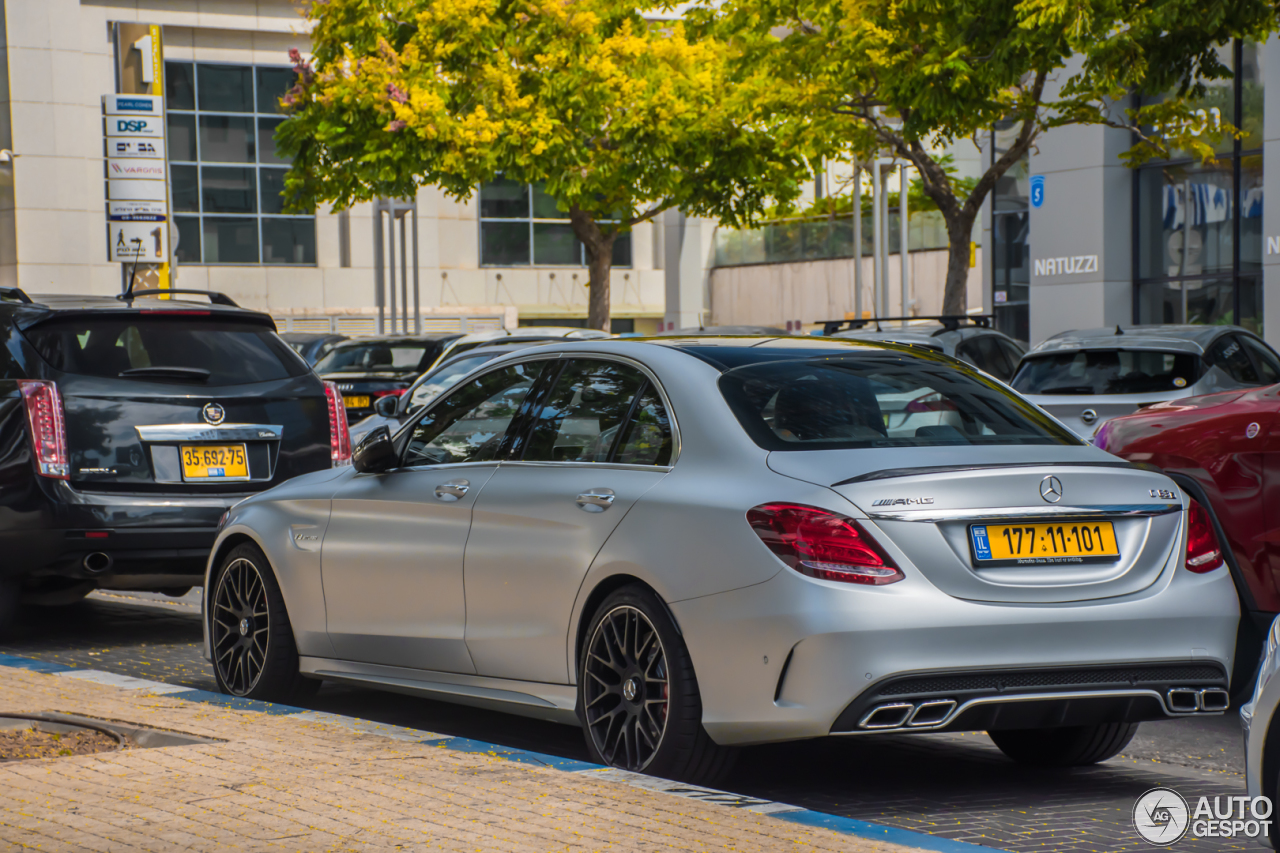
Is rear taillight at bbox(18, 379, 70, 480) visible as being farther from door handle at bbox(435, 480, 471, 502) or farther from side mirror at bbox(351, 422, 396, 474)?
door handle at bbox(435, 480, 471, 502)

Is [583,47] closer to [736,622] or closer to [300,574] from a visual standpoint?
[300,574]

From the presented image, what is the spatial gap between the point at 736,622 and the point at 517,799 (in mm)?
822

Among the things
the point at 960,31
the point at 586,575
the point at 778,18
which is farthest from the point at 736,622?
the point at 778,18

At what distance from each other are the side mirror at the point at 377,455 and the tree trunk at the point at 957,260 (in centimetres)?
1536

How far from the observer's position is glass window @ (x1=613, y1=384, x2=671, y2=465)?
5.85 meters

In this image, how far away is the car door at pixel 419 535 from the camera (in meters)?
6.58

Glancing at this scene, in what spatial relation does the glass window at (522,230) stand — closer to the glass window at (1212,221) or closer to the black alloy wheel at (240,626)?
the glass window at (1212,221)

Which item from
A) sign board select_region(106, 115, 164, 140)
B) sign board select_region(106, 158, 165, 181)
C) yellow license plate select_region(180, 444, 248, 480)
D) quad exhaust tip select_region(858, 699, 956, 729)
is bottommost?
quad exhaust tip select_region(858, 699, 956, 729)

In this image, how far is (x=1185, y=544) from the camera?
5.50 m

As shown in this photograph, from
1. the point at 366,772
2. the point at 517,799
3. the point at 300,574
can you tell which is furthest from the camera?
the point at 300,574

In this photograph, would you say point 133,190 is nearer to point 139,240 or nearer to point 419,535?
point 139,240

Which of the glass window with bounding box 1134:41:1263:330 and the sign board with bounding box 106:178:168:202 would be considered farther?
the sign board with bounding box 106:178:168:202

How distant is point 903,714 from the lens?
16.8ft

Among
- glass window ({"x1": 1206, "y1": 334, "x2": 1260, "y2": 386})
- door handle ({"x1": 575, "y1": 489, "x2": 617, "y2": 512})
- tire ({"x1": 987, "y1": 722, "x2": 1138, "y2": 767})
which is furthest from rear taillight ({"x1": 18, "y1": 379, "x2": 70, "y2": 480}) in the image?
glass window ({"x1": 1206, "y1": 334, "x2": 1260, "y2": 386})
